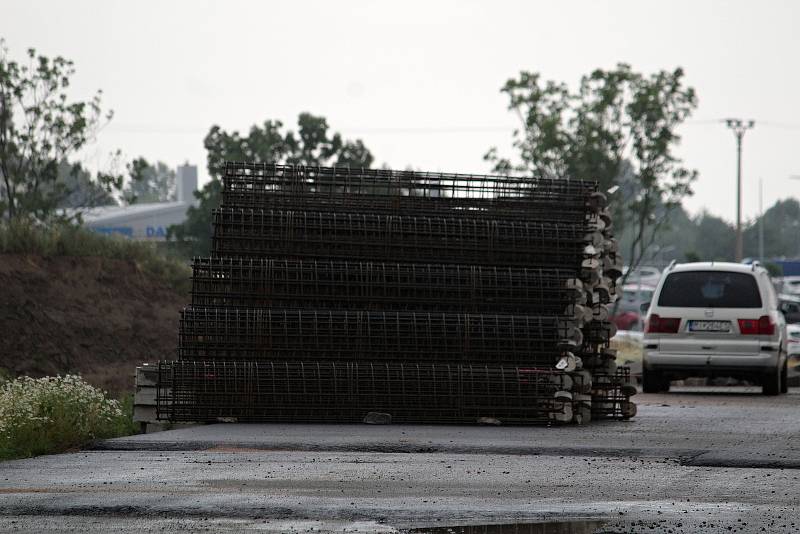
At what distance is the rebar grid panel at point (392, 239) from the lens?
54.9ft

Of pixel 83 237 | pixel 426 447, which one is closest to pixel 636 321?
pixel 83 237

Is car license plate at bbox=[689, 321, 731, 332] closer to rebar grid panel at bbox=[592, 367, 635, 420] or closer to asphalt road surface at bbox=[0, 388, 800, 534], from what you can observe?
rebar grid panel at bbox=[592, 367, 635, 420]

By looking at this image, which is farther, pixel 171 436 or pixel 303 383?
pixel 303 383

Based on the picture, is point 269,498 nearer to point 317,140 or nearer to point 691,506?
point 691,506

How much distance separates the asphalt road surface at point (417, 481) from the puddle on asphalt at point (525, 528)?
1cm

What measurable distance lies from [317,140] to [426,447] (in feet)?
155

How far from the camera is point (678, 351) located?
883 inches

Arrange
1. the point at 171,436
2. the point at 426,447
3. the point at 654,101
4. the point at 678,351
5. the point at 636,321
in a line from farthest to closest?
1. the point at 636,321
2. the point at 654,101
3. the point at 678,351
4. the point at 171,436
5. the point at 426,447

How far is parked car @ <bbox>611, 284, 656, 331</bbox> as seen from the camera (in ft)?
186

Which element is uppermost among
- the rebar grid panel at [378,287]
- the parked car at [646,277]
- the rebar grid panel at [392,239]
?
the parked car at [646,277]

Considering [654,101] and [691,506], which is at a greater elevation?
[654,101]

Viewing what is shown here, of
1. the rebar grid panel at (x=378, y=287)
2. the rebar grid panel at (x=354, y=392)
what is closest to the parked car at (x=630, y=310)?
the rebar grid panel at (x=378, y=287)

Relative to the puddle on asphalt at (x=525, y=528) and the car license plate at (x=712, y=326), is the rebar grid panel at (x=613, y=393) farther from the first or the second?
the puddle on asphalt at (x=525, y=528)

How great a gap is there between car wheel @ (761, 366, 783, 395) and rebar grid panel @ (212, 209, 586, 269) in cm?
710
